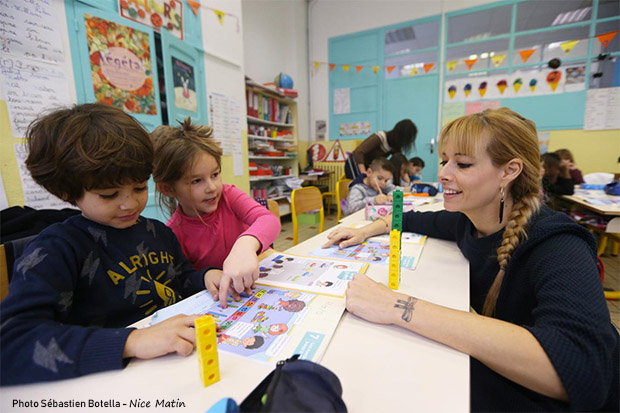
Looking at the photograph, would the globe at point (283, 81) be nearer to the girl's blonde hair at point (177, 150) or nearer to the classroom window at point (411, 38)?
the classroom window at point (411, 38)

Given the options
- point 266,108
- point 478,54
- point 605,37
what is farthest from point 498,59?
point 266,108

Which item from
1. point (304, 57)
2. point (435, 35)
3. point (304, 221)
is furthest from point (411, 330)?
point (304, 57)

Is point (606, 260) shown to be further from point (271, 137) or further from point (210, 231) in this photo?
point (271, 137)

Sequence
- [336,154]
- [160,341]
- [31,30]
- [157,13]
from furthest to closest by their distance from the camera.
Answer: [336,154]
[157,13]
[31,30]
[160,341]

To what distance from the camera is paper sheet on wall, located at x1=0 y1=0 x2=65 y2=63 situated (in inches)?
58.9

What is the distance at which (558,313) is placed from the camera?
53 centimetres

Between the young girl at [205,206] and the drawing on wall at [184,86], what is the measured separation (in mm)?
1631

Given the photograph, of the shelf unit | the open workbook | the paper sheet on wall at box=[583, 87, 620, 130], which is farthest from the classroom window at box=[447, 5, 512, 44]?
the open workbook

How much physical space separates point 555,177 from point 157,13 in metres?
3.83

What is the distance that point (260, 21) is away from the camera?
4406 mm

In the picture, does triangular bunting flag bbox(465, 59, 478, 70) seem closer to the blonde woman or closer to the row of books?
the row of books

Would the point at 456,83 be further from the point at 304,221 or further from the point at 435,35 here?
the point at 304,221

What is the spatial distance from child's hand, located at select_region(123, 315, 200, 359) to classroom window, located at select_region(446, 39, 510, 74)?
17.3 feet

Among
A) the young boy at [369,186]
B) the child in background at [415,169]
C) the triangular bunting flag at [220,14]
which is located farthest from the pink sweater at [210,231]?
the child in background at [415,169]
